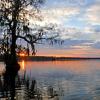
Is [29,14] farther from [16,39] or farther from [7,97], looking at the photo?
[7,97]

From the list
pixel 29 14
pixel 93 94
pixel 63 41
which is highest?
pixel 29 14

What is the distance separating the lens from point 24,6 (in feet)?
159

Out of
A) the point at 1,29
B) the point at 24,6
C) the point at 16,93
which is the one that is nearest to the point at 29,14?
the point at 24,6

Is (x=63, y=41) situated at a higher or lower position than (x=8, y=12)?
lower

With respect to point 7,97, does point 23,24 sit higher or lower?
higher

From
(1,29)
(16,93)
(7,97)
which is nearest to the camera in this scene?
(7,97)

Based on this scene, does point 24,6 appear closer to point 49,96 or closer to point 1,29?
point 1,29

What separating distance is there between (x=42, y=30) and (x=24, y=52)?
12.4 ft

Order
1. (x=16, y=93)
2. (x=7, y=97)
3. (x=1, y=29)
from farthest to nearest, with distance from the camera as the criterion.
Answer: (x=1, y=29)
(x=16, y=93)
(x=7, y=97)

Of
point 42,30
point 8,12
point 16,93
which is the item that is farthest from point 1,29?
point 16,93

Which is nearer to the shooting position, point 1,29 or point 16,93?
point 16,93

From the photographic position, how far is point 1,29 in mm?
46625

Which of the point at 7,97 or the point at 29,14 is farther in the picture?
the point at 29,14

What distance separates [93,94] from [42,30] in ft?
75.8
